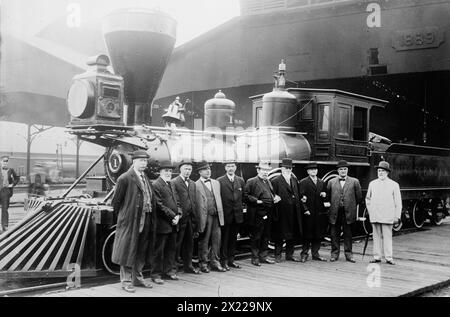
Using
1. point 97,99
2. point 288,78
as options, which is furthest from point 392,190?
point 288,78

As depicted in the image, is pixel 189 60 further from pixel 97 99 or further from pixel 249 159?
pixel 97 99

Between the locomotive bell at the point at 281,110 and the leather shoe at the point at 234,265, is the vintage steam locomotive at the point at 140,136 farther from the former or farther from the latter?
the leather shoe at the point at 234,265

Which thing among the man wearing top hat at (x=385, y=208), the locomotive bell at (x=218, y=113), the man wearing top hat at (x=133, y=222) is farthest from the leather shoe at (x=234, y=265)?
the locomotive bell at (x=218, y=113)

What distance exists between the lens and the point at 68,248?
20.0 feet

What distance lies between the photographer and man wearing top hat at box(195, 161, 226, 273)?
6.17 m

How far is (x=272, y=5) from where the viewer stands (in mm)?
16453

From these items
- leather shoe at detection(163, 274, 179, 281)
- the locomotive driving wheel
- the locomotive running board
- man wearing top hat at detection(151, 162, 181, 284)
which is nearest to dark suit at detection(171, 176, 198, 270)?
man wearing top hat at detection(151, 162, 181, 284)

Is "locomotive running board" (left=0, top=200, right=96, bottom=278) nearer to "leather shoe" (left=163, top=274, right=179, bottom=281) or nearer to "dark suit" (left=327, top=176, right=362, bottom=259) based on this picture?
"leather shoe" (left=163, top=274, right=179, bottom=281)

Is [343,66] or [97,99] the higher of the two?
[343,66]

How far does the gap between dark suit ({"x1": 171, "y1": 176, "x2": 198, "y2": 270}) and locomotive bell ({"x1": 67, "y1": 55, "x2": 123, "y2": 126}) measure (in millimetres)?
1375

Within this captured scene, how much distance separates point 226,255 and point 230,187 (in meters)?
0.90

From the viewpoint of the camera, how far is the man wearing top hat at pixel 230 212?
21.0ft

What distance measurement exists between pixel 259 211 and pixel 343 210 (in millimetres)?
1427

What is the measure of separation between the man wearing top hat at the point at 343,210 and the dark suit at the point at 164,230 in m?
2.72
